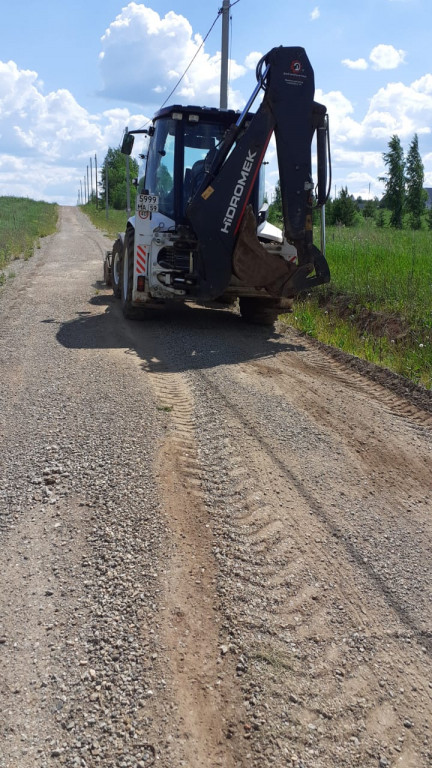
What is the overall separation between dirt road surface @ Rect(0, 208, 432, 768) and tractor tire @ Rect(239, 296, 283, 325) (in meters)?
3.35

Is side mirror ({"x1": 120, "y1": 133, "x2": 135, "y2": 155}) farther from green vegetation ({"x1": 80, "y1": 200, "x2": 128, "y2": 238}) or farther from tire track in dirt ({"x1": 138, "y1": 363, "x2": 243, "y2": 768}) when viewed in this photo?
green vegetation ({"x1": 80, "y1": 200, "x2": 128, "y2": 238})

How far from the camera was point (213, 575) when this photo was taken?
3447 mm

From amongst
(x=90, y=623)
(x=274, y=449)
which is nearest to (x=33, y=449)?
(x=274, y=449)

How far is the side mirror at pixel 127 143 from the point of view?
10.2m

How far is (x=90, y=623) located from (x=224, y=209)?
654 cm

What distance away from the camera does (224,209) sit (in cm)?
865

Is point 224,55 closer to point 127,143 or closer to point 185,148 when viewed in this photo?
point 127,143

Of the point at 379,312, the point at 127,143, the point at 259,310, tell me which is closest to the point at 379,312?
the point at 379,312

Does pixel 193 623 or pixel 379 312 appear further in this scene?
pixel 379 312

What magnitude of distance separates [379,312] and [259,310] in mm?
1801

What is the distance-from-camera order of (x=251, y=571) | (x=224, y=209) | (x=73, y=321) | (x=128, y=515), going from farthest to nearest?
(x=73, y=321)
(x=224, y=209)
(x=128, y=515)
(x=251, y=571)

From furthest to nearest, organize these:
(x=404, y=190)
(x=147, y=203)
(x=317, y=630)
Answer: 1. (x=404, y=190)
2. (x=147, y=203)
3. (x=317, y=630)

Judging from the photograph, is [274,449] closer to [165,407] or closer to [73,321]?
[165,407]

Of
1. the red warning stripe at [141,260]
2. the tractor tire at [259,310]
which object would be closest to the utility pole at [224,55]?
the tractor tire at [259,310]
